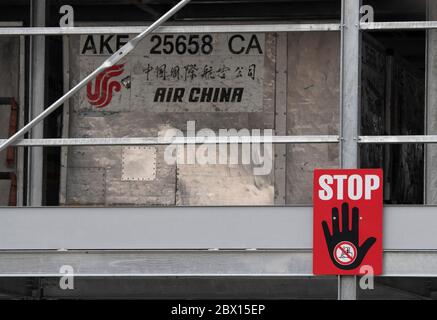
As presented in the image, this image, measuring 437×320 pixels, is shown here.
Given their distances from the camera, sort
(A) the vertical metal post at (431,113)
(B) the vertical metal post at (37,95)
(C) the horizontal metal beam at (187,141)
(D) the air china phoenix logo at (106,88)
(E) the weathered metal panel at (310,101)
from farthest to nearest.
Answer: (D) the air china phoenix logo at (106,88)
(E) the weathered metal panel at (310,101)
(B) the vertical metal post at (37,95)
(A) the vertical metal post at (431,113)
(C) the horizontal metal beam at (187,141)

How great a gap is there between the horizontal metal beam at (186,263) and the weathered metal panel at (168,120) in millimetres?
2869

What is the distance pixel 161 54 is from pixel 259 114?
3.62 ft

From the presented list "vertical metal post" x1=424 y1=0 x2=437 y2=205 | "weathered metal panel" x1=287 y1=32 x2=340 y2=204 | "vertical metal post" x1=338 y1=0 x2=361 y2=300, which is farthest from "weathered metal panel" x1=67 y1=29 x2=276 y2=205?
"vertical metal post" x1=338 y1=0 x2=361 y2=300

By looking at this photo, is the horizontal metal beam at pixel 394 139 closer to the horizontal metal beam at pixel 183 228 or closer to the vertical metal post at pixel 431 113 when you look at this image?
the horizontal metal beam at pixel 183 228

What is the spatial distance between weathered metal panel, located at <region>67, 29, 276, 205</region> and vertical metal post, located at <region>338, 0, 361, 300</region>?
113 inches

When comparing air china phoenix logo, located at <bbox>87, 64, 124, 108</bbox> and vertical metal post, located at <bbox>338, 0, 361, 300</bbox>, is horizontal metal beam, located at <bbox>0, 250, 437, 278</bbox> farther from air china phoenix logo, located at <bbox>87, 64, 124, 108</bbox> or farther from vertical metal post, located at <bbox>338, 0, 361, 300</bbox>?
air china phoenix logo, located at <bbox>87, 64, 124, 108</bbox>

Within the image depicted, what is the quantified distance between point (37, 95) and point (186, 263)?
2949mm

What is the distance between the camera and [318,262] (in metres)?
6.84

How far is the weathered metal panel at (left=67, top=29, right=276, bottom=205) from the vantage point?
9.82 m

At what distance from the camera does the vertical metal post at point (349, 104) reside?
6895 mm

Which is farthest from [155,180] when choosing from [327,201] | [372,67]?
[327,201]

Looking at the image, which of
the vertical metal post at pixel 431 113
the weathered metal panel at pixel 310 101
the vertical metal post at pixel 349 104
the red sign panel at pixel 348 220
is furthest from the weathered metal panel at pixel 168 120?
the red sign panel at pixel 348 220

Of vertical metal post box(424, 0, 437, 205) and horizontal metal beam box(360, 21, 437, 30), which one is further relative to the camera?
vertical metal post box(424, 0, 437, 205)

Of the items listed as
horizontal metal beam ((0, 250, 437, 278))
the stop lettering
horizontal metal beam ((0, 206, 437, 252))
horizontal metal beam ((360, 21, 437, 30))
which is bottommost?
horizontal metal beam ((0, 250, 437, 278))
